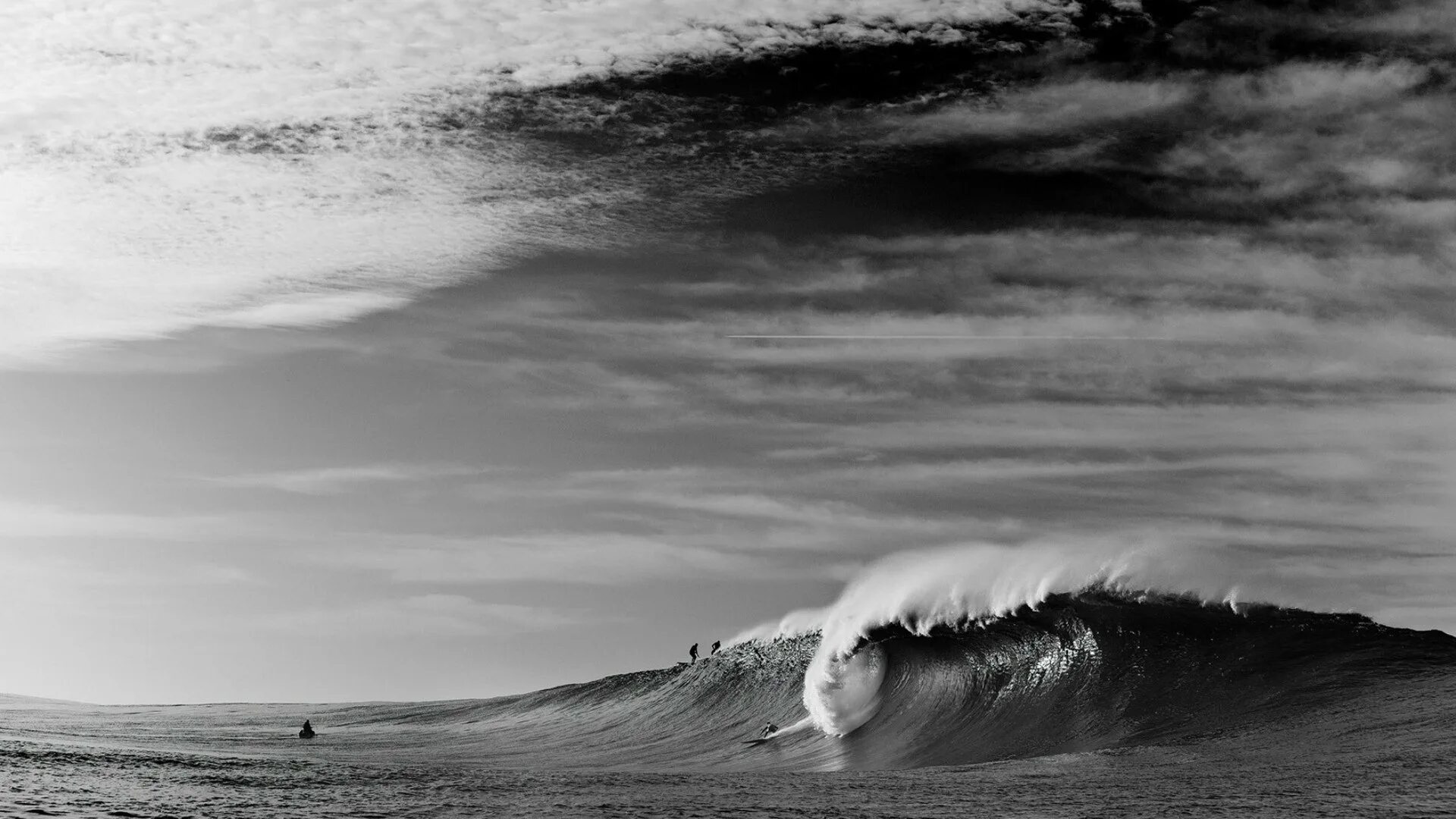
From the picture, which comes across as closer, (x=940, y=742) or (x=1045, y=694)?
(x=940, y=742)

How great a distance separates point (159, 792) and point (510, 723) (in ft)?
52.1

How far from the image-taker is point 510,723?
28625 mm

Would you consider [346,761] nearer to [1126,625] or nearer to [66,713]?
[1126,625]

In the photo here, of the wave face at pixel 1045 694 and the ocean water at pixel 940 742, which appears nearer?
the ocean water at pixel 940 742

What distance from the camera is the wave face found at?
15.3 m

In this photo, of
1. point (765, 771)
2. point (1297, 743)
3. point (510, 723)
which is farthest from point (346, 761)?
point (1297, 743)

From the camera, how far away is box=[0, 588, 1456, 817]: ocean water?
37.3 ft

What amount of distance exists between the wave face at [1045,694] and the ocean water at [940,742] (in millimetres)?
51

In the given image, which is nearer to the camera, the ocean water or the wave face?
the ocean water

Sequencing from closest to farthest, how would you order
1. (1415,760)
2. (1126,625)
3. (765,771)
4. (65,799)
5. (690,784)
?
(1415,760) → (65,799) → (690,784) → (765,771) → (1126,625)

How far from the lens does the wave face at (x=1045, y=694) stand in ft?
50.3

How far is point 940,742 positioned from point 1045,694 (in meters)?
2.00

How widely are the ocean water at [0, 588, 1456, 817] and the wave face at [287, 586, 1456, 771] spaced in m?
0.05

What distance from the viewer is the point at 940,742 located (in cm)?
1723
